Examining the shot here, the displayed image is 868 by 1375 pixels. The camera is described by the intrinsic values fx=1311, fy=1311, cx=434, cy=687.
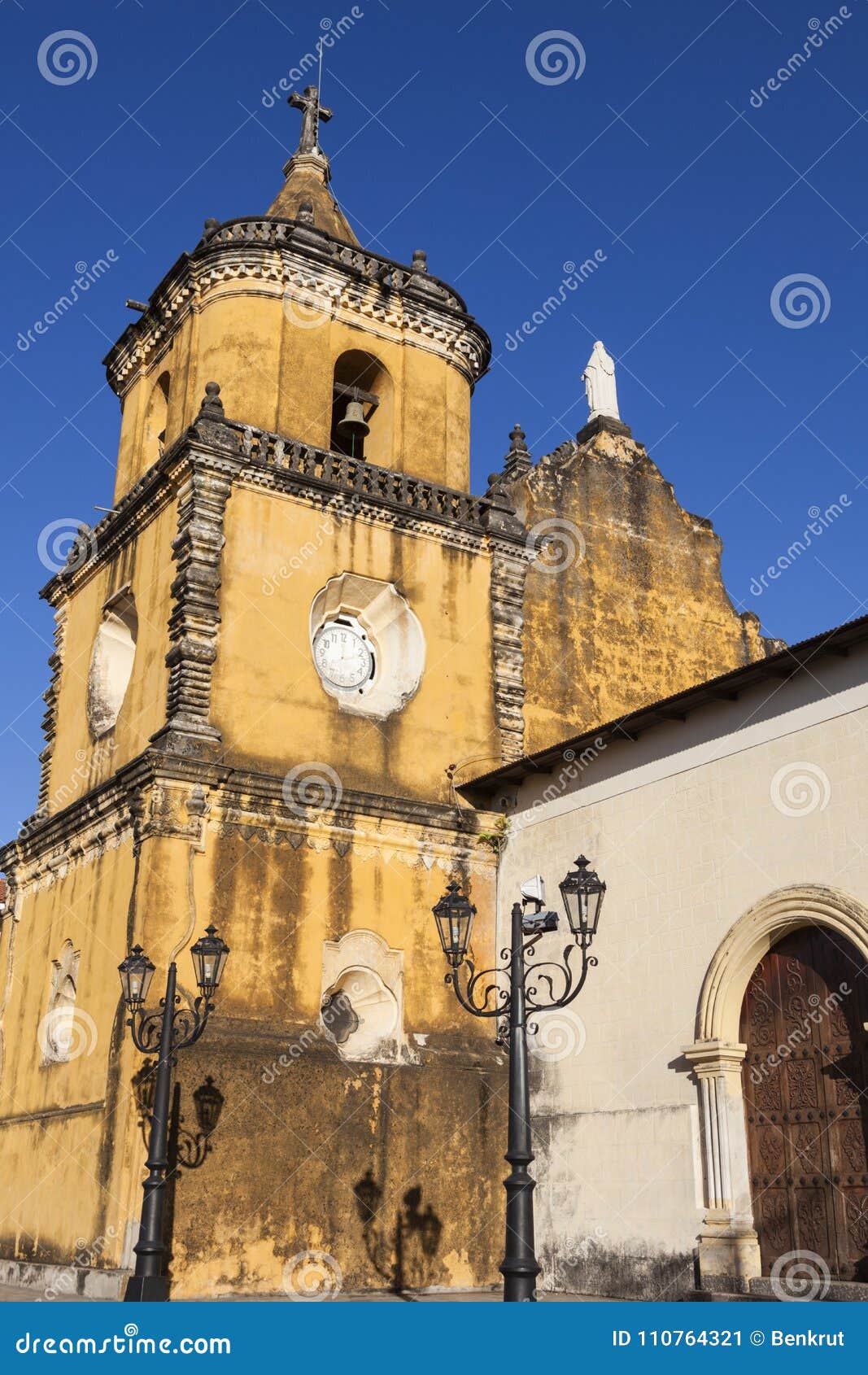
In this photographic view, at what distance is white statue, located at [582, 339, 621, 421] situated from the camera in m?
23.8

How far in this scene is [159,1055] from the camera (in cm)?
1325

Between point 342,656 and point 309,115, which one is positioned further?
point 309,115

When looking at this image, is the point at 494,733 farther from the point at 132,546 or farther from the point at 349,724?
the point at 132,546

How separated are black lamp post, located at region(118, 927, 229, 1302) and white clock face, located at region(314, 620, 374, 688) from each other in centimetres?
486

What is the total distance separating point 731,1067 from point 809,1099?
3.08 ft

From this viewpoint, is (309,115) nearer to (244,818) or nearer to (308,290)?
(308,290)

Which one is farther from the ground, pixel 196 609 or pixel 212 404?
pixel 212 404

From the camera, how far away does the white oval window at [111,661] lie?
19609mm

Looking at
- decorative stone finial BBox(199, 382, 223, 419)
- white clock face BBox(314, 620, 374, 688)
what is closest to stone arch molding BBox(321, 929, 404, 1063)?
white clock face BBox(314, 620, 374, 688)

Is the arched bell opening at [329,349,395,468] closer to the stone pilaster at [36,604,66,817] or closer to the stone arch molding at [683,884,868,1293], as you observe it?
the stone pilaster at [36,604,66,817]

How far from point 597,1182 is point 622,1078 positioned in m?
1.25

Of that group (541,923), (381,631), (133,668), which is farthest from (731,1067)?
(133,668)

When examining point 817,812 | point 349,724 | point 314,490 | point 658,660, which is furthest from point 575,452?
point 817,812

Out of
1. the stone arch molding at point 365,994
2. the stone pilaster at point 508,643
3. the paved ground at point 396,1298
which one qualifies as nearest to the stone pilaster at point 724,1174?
the paved ground at point 396,1298
